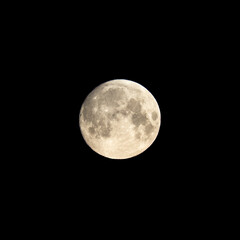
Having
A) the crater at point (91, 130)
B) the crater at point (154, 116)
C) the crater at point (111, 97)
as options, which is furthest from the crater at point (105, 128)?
the crater at point (154, 116)

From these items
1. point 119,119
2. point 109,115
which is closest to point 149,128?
point 119,119

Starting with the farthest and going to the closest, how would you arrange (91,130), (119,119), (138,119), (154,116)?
(154,116) → (91,130) → (138,119) → (119,119)

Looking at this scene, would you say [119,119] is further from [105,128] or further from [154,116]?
[154,116]

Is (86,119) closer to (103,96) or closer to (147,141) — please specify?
(103,96)

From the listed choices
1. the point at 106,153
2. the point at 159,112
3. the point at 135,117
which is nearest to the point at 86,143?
the point at 106,153

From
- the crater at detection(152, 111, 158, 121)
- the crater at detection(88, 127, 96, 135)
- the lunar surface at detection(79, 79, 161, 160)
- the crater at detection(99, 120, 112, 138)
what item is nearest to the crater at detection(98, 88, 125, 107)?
the lunar surface at detection(79, 79, 161, 160)

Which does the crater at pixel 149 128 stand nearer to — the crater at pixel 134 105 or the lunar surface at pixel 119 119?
the lunar surface at pixel 119 119

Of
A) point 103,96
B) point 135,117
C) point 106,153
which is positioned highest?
point 103,96

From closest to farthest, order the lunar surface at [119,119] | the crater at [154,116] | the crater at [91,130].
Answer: the lunar surface at [119,119] → the crater at [91,130] → the crater at [154,116]
